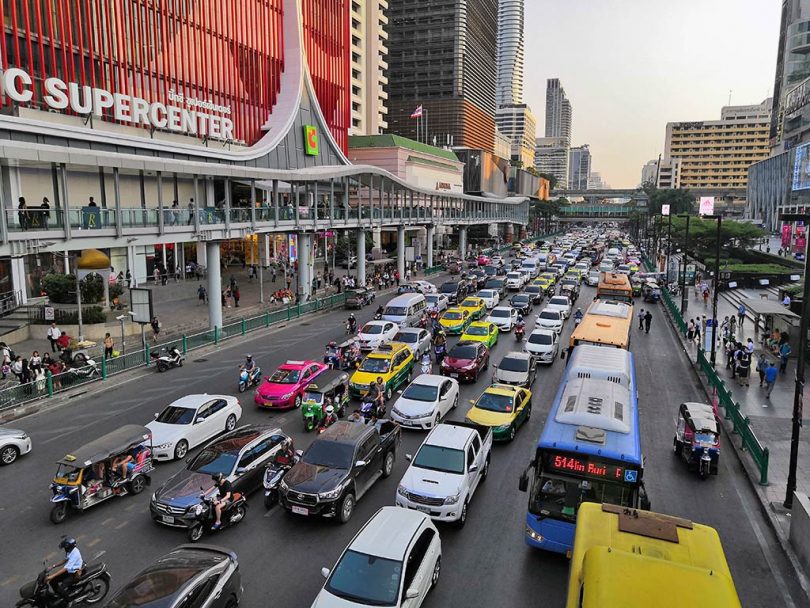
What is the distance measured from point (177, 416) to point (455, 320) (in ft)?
62.8

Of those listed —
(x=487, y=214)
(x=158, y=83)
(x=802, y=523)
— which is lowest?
(x=802, y=523)

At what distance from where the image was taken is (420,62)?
16675cm

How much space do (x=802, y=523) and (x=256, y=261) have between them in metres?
55.4

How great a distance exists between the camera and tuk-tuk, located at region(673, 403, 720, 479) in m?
15.1

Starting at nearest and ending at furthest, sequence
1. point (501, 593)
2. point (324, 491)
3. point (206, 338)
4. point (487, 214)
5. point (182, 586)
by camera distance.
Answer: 1. point (182, 586)
2. point (501, 593)
3. point (324, 491)
4. point (206, 338)
5. point (487, 214)

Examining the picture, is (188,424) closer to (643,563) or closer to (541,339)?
(643,563)

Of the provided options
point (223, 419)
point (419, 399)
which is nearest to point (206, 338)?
point (223, 419)

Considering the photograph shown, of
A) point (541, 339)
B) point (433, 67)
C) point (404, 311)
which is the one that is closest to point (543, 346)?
point (541, 339)

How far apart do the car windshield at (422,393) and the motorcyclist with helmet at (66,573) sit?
10.6 metres

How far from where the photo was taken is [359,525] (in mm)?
12523

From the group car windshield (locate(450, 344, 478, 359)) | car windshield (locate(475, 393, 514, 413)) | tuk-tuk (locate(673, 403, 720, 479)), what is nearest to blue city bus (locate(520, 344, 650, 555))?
tuk-tuk (locate(673, 403, 720, 479))

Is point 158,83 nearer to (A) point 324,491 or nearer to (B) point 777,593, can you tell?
(A) point 324,491

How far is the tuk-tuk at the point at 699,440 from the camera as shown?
1515cm

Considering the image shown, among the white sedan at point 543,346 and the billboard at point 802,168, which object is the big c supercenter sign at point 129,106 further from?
the billboard at point 802,168
